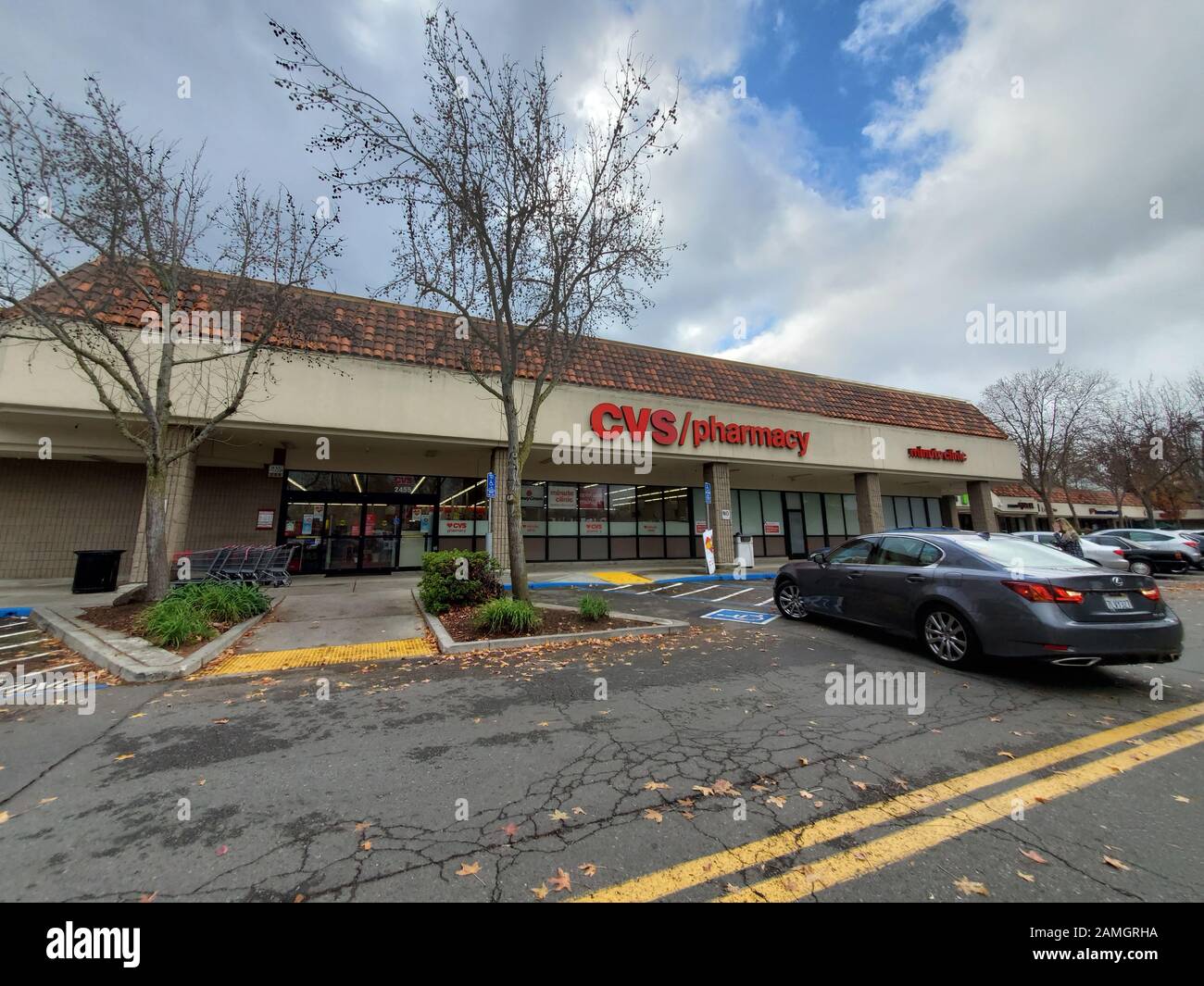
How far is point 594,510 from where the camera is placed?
62.0ft

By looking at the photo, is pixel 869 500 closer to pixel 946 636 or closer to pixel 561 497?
pixel 561 497

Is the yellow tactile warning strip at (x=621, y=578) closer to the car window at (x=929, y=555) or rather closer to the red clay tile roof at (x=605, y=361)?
the red clay tile roof at (x=605, y=361)

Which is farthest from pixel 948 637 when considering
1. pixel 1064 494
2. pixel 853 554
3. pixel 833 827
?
pixel 1064 494

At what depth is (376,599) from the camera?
10.5 m

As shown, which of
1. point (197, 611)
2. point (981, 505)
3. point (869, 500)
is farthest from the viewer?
point (981, 505)

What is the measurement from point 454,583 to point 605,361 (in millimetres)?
10196

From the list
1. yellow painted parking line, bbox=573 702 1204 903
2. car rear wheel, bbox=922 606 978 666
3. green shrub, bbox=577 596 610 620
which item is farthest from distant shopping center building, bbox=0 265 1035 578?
yellow painted parking line, bbox=573 702 1204 903

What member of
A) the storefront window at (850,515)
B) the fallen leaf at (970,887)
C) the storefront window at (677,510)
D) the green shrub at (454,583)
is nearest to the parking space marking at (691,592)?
the green shrub at (454,583)

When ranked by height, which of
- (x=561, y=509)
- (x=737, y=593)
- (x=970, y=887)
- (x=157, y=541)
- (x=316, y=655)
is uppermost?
(x=561, y=509)

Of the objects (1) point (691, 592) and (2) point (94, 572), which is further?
(1) point (691, 592)

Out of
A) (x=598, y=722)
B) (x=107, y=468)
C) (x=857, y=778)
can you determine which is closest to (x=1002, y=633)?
(x=857, y=778)

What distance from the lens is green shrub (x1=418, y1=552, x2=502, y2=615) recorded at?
8695 mm

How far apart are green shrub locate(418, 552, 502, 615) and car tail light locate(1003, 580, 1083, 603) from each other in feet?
24.6

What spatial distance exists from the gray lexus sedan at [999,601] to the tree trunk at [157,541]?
36.5 feet
